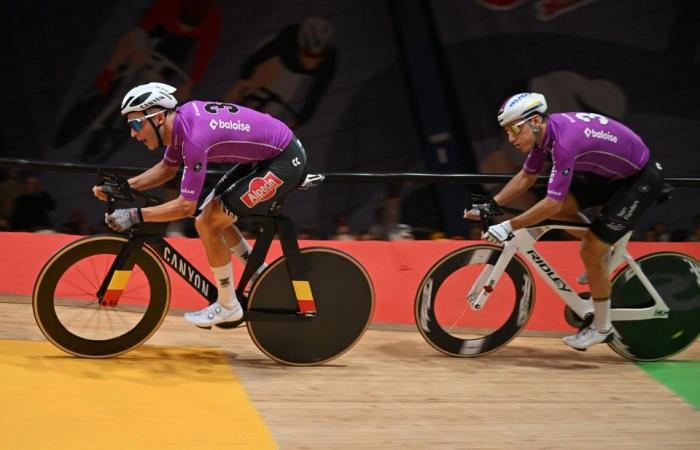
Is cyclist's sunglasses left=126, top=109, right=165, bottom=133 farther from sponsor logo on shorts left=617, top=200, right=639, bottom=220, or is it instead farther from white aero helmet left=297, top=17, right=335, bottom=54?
white aero helmet left=297, top=17, right=335, bottom=54

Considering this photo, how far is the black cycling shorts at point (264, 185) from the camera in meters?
5.06

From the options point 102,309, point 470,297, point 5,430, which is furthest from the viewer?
point 470,297

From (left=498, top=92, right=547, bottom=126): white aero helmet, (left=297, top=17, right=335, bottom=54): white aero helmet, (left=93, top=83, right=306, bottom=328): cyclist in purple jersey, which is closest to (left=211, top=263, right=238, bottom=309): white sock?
(left=93, top=83, right=306, bottom=328): cyclist in purple jersey

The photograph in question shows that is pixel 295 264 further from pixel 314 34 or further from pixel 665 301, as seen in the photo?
pixel 314 34

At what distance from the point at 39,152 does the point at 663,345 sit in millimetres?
6516

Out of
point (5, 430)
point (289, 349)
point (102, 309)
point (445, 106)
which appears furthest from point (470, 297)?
point (445, 106)

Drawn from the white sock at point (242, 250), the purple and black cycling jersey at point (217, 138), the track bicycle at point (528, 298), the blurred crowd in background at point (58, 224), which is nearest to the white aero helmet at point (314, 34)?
the blurred crowd in background at point (58, 224)

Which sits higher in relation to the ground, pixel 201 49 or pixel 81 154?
pixel 201 49

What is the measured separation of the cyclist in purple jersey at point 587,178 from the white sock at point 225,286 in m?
1.49

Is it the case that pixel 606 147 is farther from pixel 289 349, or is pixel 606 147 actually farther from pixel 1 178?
pixel 1 178

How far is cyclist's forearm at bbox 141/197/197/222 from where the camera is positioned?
16.0 feet

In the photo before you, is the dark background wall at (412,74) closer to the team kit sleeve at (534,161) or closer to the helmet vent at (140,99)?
the team kit sleeve at (534,161)

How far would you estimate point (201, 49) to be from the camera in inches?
391

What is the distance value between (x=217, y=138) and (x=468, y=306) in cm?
194
